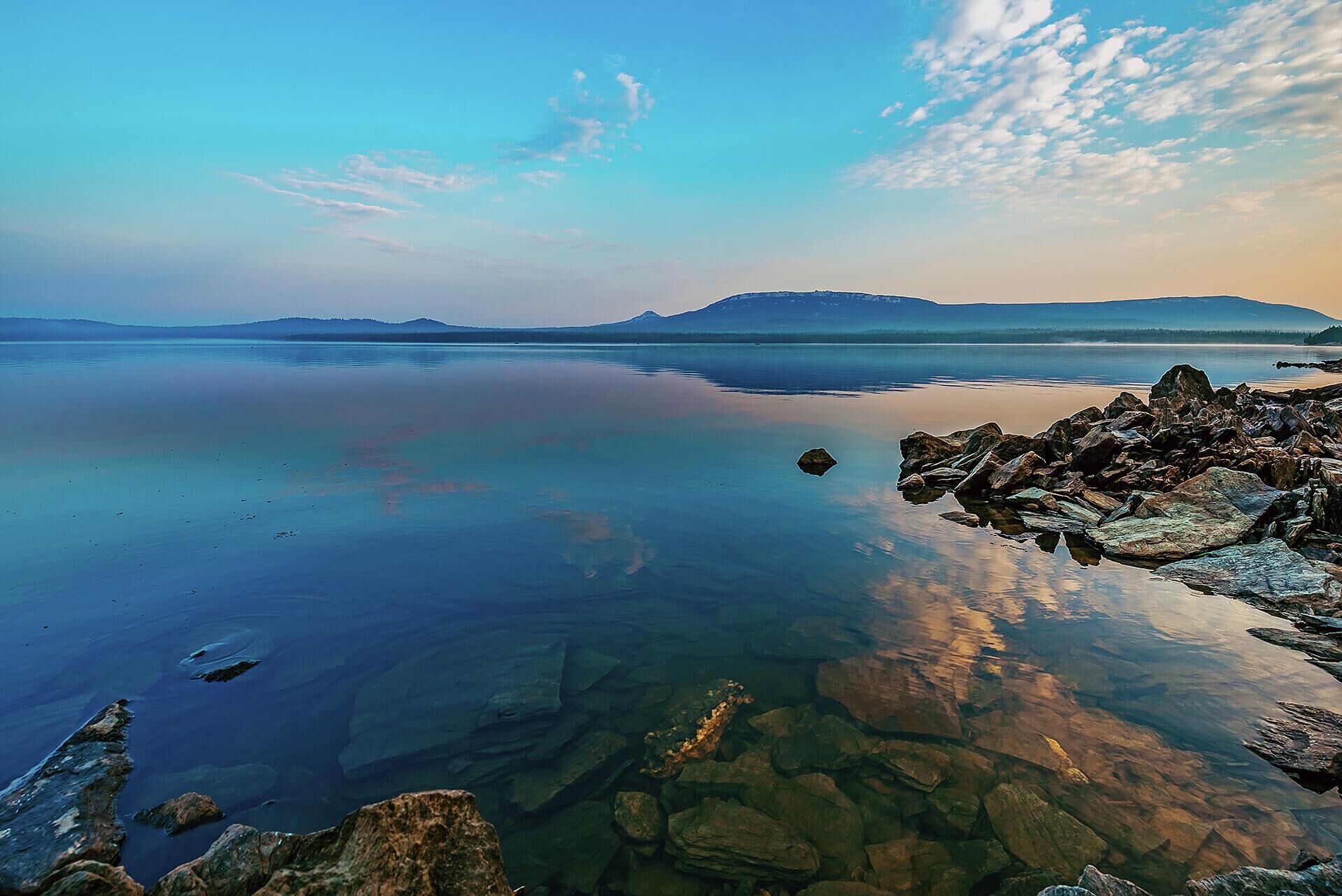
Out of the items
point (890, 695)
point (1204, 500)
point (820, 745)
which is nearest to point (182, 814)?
point (820, 745)

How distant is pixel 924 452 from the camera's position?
19.6 m

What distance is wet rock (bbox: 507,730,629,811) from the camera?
553cm

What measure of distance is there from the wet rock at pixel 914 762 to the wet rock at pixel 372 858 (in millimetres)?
3886

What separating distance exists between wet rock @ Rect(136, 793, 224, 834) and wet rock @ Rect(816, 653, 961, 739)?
6.30m

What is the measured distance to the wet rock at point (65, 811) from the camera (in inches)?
166

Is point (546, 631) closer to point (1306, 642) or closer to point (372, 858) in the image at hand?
point (372, 858)

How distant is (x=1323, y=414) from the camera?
1995 cm

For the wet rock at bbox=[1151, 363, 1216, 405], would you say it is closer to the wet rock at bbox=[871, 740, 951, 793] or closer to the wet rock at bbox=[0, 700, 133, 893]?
the wet rock at bbox=[871, 740, 951, 793]

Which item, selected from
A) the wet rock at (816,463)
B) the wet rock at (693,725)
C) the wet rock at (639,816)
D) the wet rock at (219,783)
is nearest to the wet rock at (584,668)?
the wet rock at (693,725)

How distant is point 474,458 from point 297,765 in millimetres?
14885

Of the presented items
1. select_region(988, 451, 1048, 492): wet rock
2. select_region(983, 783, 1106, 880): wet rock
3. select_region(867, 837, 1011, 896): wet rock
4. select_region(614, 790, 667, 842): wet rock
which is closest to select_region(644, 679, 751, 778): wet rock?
select_region(614, 790, 667, 842): wet rock

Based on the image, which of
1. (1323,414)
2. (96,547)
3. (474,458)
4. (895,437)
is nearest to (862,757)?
(96,547)

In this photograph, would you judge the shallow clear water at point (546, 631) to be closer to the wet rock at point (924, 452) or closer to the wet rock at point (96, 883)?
the wet rock at point (924, 452)

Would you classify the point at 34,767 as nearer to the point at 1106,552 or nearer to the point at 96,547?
the point at 96,547
